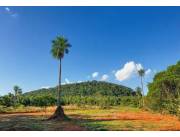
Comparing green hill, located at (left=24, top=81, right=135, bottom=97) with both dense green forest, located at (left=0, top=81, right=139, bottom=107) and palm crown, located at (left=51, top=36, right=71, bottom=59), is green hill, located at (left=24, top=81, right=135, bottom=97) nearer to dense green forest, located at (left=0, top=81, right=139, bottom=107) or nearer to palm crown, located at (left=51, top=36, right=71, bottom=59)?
dense green forest, located at (left=0, top=81, right=139, bottom=107)

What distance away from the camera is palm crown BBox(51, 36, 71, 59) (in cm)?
3350

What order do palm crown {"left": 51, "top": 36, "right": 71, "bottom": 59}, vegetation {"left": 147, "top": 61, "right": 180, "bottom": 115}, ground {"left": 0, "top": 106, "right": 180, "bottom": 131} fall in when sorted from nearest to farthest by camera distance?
ground {"left": 0, "top": 106, "right": 180, "bottom": 131} < vegetation {"left": 147, "top": 61, "right": 180, "bottom": 115} < palm crown {"left": 51, "top": 36, "right": 71, "bottom": 59}

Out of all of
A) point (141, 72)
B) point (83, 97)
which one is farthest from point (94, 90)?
point (141, 72)

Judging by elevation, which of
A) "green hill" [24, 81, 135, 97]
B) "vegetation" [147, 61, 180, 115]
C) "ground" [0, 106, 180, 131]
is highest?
"green hill" [24, 81, 135, 97]

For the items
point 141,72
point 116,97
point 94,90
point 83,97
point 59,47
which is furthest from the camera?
point 94,90

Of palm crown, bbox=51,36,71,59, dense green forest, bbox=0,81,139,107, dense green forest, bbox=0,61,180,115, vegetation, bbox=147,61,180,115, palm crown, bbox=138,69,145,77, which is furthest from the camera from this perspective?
palm crown, bbox=138,69,145,77

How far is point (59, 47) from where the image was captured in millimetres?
33719

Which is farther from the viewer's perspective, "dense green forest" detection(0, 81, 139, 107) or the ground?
"dense green forest" detection(0, 81, 139, 107)

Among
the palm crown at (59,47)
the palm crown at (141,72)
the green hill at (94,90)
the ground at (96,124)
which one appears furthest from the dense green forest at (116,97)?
the palm crown at (59,47)

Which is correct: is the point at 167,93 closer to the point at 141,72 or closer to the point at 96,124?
the point at 96,124

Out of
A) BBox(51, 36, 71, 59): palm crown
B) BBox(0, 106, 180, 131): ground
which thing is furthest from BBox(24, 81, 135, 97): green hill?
BBox(0, 106, 180, 131): ground

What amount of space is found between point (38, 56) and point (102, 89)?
215 ft

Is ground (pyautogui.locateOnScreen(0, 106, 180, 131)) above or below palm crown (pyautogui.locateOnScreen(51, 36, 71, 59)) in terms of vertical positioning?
below
